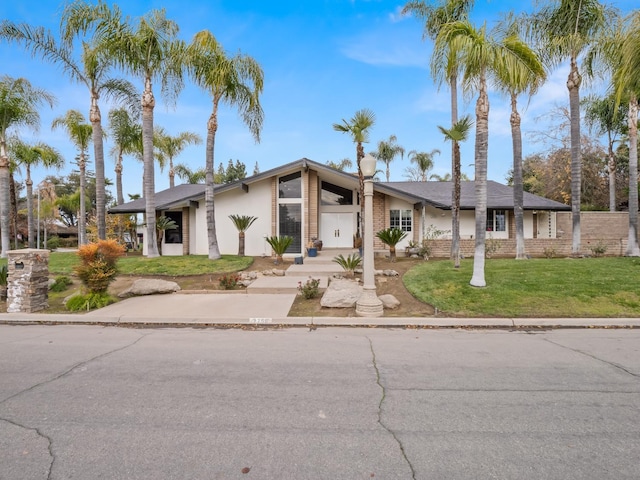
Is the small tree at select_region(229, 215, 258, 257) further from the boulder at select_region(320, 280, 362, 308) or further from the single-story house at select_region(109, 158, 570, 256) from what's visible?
the boulder at select_region(320, 280, 362, 308)

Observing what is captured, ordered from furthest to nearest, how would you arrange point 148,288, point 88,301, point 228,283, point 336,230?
1. point 336,230
2. point 228,283
3. point 148,288
4. point 88,301

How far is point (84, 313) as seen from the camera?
8.44 metres

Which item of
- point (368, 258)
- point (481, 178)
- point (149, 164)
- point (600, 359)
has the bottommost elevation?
point (600, 359)

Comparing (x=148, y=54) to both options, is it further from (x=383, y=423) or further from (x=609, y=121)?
(x=609, y=121)

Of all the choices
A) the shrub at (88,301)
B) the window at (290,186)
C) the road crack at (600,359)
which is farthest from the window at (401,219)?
the shrub at (88,301)

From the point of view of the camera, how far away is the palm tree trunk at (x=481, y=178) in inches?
374

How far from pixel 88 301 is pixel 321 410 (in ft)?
26.9

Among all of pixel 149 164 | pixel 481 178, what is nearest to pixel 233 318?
pixel 481 178

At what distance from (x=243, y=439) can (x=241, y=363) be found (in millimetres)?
2043

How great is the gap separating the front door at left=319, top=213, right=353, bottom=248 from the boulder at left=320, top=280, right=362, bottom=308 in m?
10.5

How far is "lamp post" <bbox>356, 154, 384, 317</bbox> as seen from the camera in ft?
26.3

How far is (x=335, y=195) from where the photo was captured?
19781 mm

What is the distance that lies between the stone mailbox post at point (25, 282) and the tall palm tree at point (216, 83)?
22.7 feet

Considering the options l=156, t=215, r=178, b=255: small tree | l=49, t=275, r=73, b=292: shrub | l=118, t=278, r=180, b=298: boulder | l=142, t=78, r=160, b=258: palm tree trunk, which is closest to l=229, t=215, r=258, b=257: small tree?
l=142, t=78, r=160, b=258: palm tree trunk
